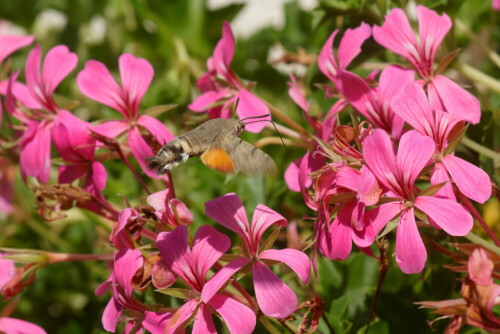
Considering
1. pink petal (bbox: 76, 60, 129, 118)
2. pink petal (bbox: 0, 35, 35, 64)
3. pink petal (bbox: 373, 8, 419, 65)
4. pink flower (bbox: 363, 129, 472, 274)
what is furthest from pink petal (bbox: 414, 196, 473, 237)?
pink petal (bbox: 0, 35, 35, 64)

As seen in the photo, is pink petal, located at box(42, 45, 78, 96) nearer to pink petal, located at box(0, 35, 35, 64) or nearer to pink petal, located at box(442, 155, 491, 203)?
pink petal, located at box(0, 35, 35, 64)

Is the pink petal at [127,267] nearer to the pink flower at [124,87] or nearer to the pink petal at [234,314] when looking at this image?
the pink petal at [234,314]

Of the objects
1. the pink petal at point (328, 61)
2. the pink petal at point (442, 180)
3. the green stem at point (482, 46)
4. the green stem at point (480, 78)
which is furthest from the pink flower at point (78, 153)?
the green stem at point (482, 46)

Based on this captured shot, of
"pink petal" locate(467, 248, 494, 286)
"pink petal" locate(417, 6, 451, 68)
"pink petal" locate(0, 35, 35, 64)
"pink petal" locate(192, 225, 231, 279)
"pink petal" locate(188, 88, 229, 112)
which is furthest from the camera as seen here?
"pink petal" locate(0, 35, 35, 64)

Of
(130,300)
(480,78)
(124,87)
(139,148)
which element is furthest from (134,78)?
(480,78)

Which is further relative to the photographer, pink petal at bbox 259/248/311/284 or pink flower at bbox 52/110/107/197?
pink flower at bbox 52/110/107/197

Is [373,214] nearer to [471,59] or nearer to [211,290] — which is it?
[211,290]

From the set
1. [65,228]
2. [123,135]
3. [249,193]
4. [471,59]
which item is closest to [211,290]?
[123,135]
